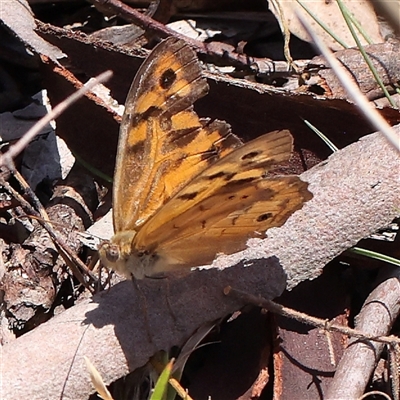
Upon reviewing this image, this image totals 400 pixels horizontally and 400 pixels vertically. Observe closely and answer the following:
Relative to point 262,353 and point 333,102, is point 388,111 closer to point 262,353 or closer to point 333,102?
point 333,102

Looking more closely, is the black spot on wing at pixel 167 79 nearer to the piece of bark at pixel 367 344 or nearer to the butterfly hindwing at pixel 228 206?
the butterfly hindwing at pixel 228 206

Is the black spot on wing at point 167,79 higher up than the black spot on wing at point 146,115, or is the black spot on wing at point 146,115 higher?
the black spot on wing at point 167,79

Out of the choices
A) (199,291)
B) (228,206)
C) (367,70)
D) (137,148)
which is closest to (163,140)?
(137,148)

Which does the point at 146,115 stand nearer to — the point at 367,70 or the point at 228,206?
the point at 228,206

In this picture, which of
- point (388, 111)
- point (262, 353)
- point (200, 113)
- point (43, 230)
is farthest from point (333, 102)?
point (43, 230)

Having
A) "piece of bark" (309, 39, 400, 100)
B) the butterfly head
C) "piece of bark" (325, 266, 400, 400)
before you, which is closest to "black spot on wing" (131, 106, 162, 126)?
the butterfly head

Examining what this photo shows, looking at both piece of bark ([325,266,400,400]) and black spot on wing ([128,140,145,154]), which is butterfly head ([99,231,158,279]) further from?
piece of bark ([325,266,400,400])

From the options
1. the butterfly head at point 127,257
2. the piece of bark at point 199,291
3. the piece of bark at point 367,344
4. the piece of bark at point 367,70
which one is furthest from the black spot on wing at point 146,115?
the piece of bark at point 367,344
